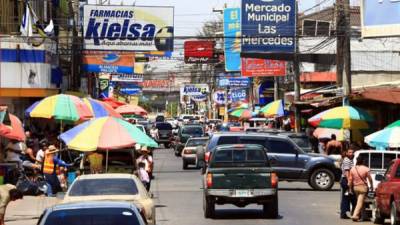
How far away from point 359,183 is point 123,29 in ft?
105

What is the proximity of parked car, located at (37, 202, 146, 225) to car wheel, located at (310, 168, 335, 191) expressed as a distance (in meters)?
20.6

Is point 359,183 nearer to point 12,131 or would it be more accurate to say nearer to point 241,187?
point 241,187

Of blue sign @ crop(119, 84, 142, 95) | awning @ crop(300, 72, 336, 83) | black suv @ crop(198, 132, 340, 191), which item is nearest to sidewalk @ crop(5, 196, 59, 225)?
black suv @ crop(198, 132, 340, 191)

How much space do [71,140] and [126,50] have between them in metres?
29.0

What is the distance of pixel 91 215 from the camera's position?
31.4 feet

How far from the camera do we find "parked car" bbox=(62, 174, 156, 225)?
14945 mm

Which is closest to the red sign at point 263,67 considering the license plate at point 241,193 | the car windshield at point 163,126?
the car windshield at point 163,126

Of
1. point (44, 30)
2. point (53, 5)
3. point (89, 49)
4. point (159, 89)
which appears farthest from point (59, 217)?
point (159, 89)

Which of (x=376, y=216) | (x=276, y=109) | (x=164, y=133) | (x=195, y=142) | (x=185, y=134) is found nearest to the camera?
(x=376, y=216)

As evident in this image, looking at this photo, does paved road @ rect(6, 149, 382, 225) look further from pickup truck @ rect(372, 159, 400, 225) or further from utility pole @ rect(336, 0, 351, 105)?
utility pole @ rect(336, 0, 351, 105)

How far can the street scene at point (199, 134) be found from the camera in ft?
64.6

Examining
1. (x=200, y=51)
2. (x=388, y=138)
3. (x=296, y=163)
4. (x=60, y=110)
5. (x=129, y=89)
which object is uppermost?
(x=200, y=51)

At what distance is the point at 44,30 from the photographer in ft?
137

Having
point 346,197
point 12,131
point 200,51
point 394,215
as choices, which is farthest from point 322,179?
point 200,51
